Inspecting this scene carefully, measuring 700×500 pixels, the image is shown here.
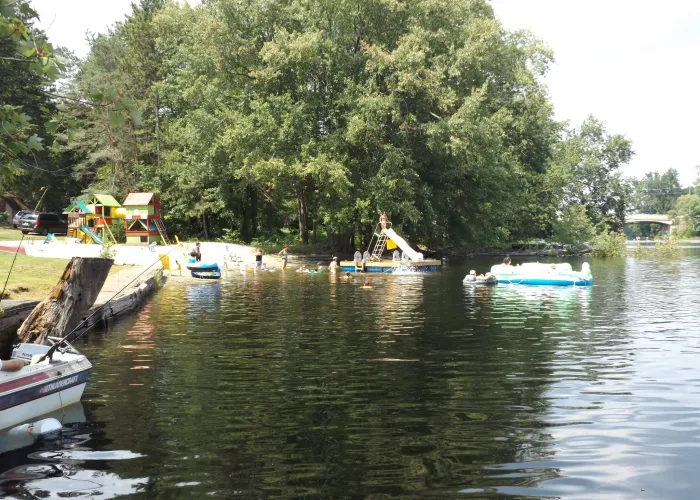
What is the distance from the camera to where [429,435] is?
30.2 feet

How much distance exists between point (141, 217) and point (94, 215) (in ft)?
13.3

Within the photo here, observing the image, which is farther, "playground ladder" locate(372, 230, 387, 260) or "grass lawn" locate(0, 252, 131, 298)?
"playground ladder" locate(372, 230, 387, 260)

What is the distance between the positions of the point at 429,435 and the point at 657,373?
6.37 meters

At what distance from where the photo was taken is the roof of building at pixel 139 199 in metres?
53.6

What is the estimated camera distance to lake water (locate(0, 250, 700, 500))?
7.59 m

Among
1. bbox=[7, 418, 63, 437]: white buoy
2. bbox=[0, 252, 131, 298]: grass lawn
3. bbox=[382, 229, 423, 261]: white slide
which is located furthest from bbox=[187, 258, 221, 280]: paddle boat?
bbox=[7, 418, 63, 437]: white buoy

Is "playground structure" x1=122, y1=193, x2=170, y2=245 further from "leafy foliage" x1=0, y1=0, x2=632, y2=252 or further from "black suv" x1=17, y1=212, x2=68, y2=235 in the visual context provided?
"black suv" x1=17, y1=212, x2=68, y2=235

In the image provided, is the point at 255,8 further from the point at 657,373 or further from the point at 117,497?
the point at 117,497

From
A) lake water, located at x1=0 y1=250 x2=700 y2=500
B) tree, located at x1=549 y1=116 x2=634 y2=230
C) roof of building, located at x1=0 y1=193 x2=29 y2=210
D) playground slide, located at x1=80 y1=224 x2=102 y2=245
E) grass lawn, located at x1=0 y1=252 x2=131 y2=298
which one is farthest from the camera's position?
tree, located at x1=549 y1=116 x2=634 y2=230

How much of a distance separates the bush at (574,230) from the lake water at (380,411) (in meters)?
50.9

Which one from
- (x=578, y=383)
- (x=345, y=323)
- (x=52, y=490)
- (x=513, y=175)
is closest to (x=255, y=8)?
(x=513, y=175)

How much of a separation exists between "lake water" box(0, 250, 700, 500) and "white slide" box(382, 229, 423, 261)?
78.5 feet

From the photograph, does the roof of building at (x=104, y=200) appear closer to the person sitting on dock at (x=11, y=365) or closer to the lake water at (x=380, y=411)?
the lake water at (x=380, y=411)

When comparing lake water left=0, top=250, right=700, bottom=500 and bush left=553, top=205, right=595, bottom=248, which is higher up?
bush left=553, top=205, right=595, bottom=248
